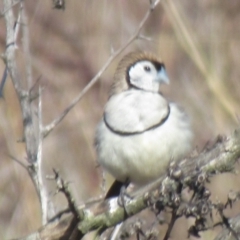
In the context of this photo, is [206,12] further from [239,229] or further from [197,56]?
[239,229]

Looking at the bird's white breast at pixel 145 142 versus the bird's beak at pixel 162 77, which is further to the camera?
the bird's beak at pixel 162 77

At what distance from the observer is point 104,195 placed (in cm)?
449

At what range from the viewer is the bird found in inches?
173

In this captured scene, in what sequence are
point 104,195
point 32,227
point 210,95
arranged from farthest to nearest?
point 210,95, point 32,227, point 104,195

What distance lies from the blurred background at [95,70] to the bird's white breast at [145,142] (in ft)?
6.43

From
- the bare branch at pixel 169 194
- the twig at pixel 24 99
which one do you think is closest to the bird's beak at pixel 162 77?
the twig at pixel 24 99

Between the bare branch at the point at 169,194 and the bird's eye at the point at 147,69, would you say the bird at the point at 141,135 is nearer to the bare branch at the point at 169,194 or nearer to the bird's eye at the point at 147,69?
the bird's eye at the point at 147,69

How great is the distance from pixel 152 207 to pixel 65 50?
361cm

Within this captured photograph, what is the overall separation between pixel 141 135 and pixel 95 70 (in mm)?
2683

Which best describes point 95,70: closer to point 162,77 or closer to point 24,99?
point 162,77

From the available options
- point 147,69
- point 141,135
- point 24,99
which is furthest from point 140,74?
point 24,99

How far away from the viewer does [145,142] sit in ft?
14.3

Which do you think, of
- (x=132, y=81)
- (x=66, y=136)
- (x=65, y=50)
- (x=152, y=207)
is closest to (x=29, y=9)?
(x=65, y=50)

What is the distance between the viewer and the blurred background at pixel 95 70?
21.6 feet
